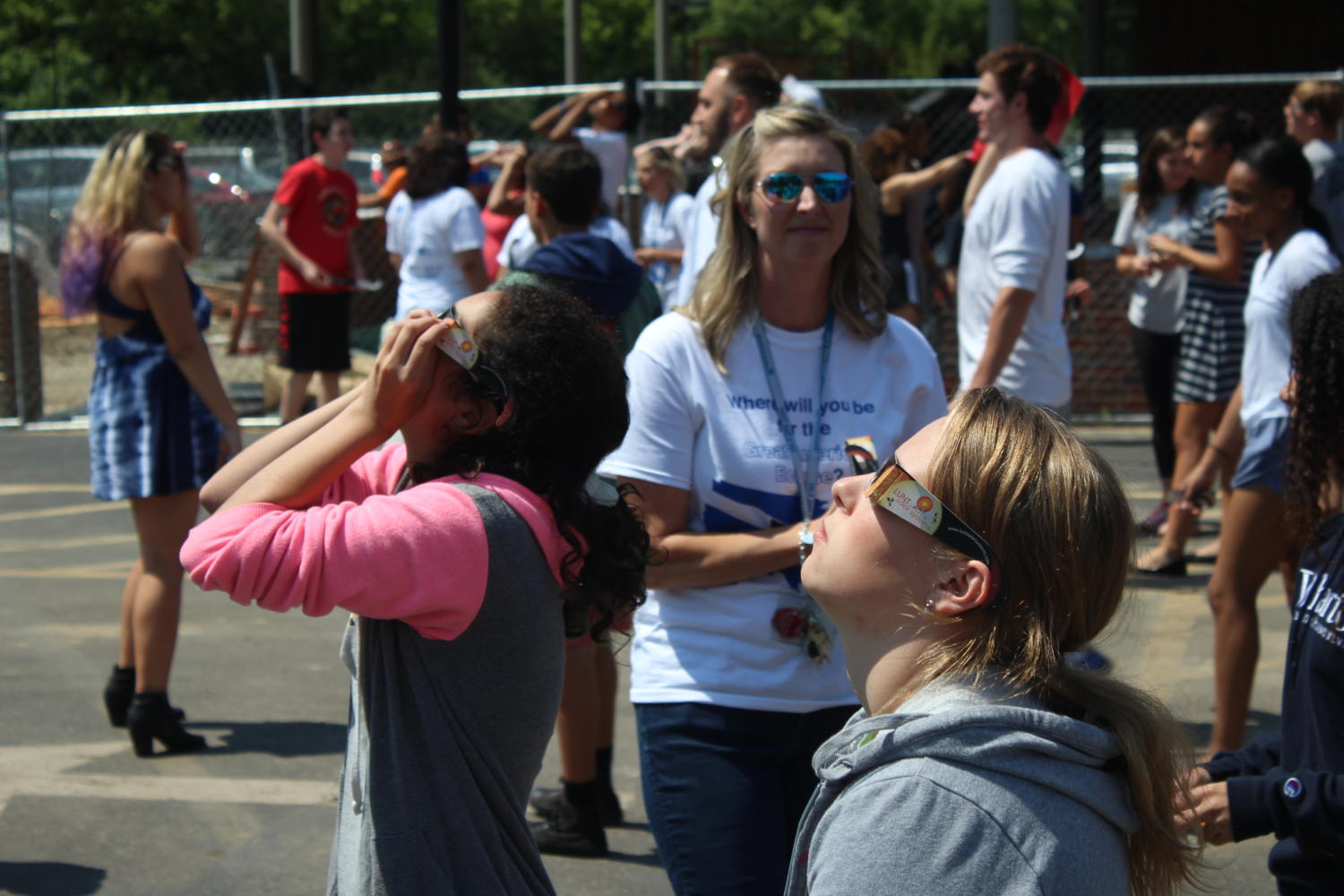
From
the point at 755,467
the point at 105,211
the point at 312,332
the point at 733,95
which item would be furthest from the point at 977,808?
the point at 312,332

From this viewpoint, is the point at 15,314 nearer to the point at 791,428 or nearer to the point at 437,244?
the point at 437,244

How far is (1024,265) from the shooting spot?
198 inches

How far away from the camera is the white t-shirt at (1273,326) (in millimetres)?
4465

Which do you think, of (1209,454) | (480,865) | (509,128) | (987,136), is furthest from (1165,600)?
(509,128)

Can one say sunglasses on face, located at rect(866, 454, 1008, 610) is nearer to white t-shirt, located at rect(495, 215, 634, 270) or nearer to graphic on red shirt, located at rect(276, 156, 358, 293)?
white t-shirt, located at rect(495, 215, 634, 270)

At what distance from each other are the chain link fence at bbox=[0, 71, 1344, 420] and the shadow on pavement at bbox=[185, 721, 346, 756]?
418cm

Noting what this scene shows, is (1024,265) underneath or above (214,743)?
above

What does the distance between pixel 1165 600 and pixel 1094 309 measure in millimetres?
4598

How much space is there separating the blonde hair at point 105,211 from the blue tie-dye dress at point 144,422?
0.28 feet

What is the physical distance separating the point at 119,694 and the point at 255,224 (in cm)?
903

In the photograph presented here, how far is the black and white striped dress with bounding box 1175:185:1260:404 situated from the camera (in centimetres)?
697

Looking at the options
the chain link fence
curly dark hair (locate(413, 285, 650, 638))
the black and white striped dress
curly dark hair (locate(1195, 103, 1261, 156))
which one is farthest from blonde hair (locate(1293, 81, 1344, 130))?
curly dark hair (locate(413, 285, 650, 638))

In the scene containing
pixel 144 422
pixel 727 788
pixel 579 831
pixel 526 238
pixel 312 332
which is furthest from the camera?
pixel 312 332

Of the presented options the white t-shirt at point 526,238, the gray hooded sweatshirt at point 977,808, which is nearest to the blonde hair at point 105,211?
the white t-shirt at point 526,238
